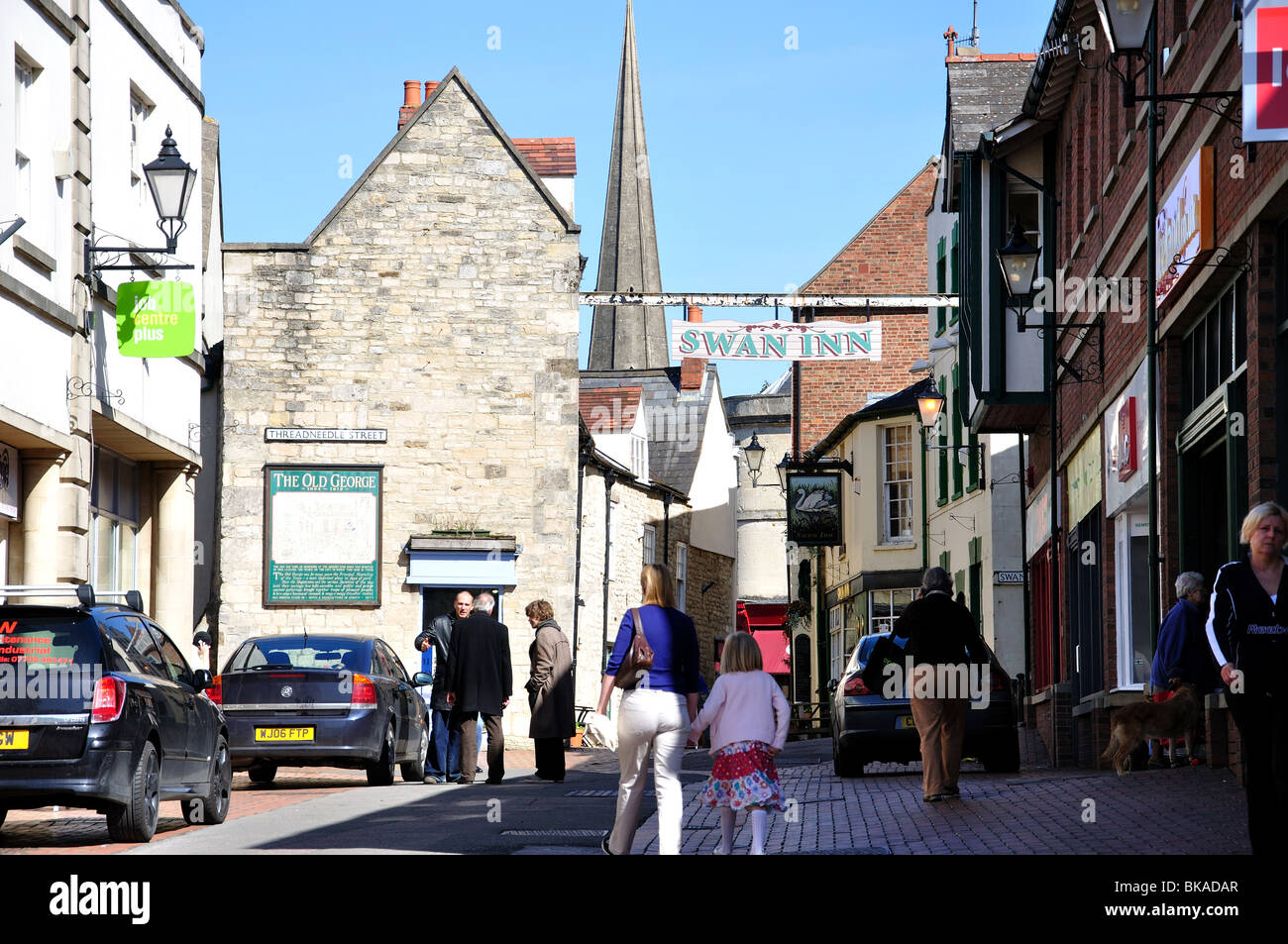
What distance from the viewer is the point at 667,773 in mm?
9844

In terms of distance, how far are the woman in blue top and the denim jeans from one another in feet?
27.5

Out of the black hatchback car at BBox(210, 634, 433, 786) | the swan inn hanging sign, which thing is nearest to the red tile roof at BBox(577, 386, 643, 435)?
the swan inn hanging sign

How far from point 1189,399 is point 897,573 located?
23.5 meters

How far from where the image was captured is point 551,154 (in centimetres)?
3512

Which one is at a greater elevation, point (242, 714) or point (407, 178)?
point (407, 178)

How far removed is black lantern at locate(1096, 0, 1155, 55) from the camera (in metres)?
13.3

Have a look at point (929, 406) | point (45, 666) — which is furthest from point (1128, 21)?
point (929, 406)

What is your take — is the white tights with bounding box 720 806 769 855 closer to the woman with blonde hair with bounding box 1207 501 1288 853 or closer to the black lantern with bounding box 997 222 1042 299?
the woman with blonde hair with bounding box 1207 501 1288 853

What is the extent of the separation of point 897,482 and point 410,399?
476 inches

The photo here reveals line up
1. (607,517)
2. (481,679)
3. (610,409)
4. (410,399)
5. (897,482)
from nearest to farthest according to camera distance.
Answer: (481,679), (410,399), (607,517), (897,482), (610,409)

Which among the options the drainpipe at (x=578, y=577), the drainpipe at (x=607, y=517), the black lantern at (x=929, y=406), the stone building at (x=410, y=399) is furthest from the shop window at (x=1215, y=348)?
the drainpipe at (x=607, y=517)

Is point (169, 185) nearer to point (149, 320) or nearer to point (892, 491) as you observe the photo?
point (149, 320)
